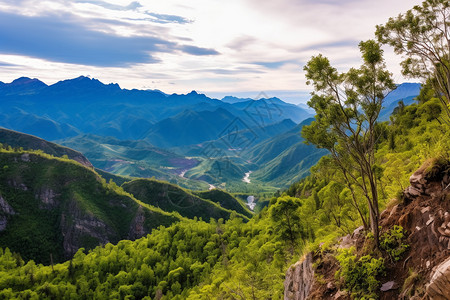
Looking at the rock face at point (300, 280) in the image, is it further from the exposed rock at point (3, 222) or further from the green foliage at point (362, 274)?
the exposed rock at point (3, 222)

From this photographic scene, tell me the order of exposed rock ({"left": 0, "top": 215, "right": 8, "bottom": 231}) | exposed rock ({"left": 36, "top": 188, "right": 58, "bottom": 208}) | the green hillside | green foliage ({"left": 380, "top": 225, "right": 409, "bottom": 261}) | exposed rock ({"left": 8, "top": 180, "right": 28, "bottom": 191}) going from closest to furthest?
green foliage ({"left": 380, "top": 225, "right": 409, "bottom": 261}), exposed rock ({"left": 0, "top": 215, "right": 8, "bottom": 231}), the green hillside, exposed rock ({"left": 8, "top": 180, "right": 28, "bottom": 191}), exposed rock ({"left": 36, "top": 188, "right": 58, "bottom": 208})

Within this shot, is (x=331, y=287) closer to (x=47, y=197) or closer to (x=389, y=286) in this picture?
(x=389, y=286)

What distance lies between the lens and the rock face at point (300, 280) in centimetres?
2543

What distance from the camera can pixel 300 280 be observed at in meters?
27.3

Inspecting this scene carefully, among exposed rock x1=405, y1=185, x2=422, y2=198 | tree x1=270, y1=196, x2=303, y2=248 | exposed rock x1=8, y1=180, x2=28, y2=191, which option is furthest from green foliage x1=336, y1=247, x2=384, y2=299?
exposed rock x1=8, y1=180, x2=28, y2=191

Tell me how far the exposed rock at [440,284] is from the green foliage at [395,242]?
421 cm

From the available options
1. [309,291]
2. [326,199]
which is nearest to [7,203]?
[326,199]

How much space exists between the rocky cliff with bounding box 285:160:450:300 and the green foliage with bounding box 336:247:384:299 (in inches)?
21.3

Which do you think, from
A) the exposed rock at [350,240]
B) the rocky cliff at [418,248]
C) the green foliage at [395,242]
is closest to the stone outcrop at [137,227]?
the rocky cliff at [418,248]

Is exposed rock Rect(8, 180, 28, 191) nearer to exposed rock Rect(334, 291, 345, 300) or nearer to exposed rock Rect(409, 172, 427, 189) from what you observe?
exposed rock Rect(334, 291, 345, 300)

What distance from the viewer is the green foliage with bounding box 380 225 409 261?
19578mm

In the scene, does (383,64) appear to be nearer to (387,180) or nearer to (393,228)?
(393,228)

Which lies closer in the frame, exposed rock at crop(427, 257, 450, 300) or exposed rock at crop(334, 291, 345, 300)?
exposed rock at crop(427, 257, 450, 300)

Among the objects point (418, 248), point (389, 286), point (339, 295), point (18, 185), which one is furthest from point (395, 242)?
point (18, 185)
